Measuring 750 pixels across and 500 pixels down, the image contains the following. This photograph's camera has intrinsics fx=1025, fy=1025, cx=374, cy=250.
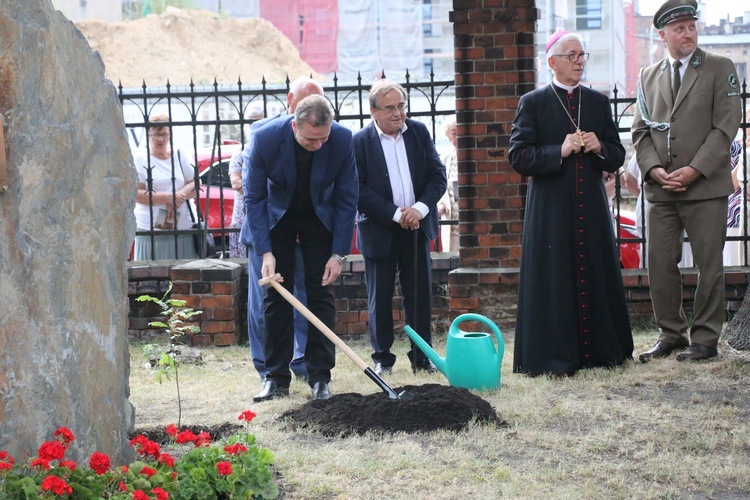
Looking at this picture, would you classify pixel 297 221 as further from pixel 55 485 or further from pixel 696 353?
pixel 55 485

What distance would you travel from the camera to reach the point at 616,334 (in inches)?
251

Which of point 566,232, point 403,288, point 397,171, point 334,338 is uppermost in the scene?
point 397,171

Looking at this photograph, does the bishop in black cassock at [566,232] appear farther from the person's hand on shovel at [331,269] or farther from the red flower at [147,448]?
the red flower at [147,448]

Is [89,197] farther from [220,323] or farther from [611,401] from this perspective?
[220,323]

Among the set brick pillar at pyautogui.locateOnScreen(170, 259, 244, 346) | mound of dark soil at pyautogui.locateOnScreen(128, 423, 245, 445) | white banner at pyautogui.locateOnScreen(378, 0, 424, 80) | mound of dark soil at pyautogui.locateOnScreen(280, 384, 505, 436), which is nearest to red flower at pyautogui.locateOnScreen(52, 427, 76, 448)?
mound of dark soil at pyautogui.locateOnScreen(128, 423, 245, 445)

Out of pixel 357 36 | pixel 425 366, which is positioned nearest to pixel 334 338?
pixel 425 366

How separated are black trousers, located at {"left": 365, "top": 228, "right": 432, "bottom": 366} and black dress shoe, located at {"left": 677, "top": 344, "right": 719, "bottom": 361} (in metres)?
1.59

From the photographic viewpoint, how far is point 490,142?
25.1 ft

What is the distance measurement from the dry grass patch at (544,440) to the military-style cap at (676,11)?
2132 millimetres

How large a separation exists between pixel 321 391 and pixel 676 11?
3.18m

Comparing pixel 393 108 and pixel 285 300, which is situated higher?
pixel 393 108

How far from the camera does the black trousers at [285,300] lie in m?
5.78

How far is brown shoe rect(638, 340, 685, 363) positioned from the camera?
21.2 feet

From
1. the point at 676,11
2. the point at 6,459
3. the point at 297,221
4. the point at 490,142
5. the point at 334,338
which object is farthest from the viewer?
the point at 490,142
